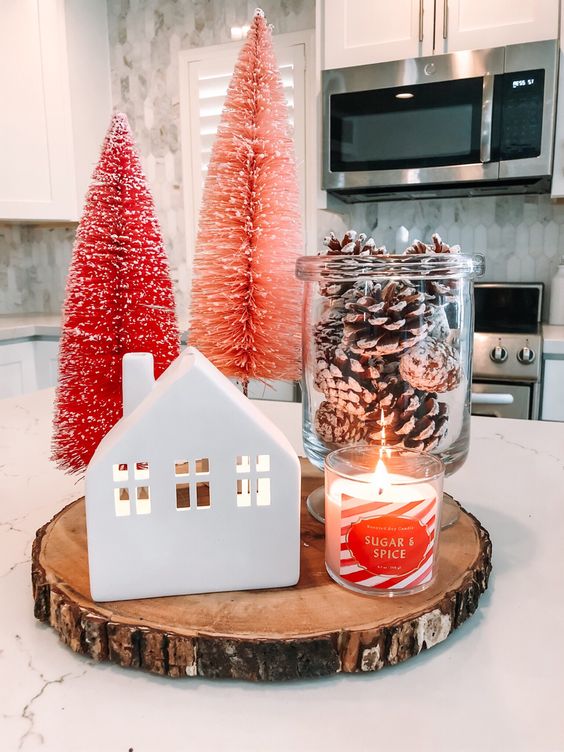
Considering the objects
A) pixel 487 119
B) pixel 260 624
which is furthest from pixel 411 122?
pixel 260 624

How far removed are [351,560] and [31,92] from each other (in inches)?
102

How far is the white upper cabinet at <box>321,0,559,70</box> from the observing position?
1.86 meters

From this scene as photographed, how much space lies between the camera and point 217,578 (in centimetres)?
47

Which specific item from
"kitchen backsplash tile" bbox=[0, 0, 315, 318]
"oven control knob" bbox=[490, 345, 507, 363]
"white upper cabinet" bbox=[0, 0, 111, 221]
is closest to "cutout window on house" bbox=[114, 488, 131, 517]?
"oven control knob" bbox=[490, 345, 507, 363]

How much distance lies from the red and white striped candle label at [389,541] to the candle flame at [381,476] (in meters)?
0.02

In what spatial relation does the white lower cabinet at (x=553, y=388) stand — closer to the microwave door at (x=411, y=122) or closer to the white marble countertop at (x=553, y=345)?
the white marble countertop at (x=553, y=345)

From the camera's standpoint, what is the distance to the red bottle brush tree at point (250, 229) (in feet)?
2.03

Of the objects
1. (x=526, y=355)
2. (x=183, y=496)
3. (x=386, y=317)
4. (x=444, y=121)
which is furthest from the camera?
(x=444, y=121)

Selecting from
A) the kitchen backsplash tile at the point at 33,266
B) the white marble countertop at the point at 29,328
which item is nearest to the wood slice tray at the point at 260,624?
the white marble countertop at the point at 29,328

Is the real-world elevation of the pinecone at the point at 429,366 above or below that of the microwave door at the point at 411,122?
below

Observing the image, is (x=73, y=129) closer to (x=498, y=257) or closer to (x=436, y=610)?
(x=498, y=257)

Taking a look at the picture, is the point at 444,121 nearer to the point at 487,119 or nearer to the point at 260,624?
the point at 487,119

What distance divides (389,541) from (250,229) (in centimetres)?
34

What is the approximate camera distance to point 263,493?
1.54ft
